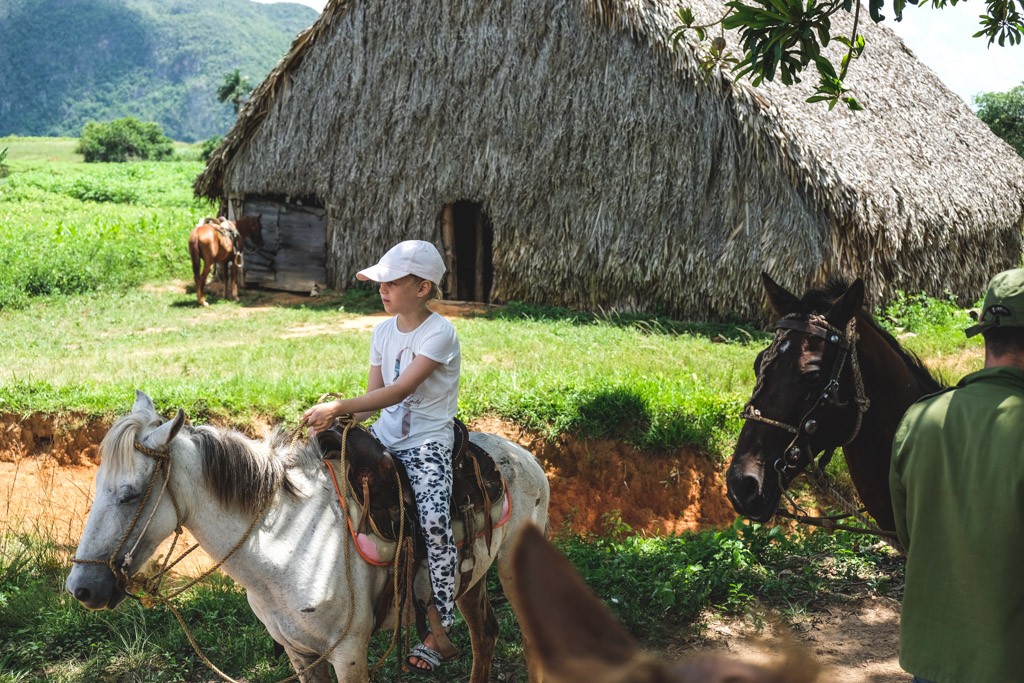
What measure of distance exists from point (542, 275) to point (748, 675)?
1413 cm

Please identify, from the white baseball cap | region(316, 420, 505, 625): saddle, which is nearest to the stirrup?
region(316, 420, 505, 625): saddle

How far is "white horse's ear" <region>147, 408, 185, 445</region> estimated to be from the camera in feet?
10.2

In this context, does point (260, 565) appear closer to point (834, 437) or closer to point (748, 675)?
point (834, 437)

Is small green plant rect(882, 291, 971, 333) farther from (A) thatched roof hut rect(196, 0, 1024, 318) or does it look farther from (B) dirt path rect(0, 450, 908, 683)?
(B) dirt path rect(0, 450, 908, 683)

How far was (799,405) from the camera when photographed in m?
3.51

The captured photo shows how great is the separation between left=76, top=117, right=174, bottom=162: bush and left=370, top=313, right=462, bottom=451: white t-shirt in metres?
56.2

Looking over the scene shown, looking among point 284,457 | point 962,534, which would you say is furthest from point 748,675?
point 284,457

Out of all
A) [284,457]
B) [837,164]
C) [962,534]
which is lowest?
[284,457]

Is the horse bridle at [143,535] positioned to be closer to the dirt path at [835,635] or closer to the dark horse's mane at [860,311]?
the dirt path at [835,635]

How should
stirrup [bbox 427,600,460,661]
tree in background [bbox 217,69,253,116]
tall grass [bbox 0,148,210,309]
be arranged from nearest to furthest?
stirrup [bbox 427,600,460,661] < tall grass [bbox 0,148,210,309] < tree in background [bbox 217,69,253,116]

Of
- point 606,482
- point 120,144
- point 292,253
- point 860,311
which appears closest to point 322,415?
point 860,311

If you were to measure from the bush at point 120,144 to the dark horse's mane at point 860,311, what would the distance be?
187ft

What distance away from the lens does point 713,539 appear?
19.0 feet

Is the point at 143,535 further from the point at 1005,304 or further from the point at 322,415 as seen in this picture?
the point at 1005,304
